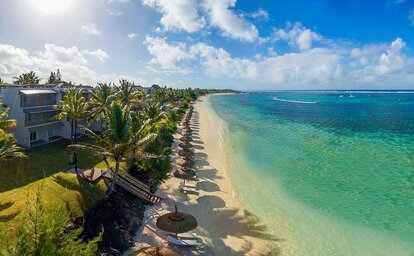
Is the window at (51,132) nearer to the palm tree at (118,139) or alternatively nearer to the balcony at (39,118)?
the balcony at (39,118)

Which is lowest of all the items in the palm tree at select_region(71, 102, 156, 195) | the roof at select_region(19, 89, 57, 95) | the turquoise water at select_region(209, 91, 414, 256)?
the turquoise water at select_region(209, 91, 414, 256)

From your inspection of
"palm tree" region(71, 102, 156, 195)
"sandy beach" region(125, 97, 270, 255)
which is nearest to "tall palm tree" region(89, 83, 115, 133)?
"sandy beach" region(125, 97, 270, 255)

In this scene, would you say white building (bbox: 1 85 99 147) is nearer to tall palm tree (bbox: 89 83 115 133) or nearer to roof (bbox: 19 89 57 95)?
roof (bbox: 19 89 57 95)

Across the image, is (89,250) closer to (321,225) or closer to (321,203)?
(321,225)

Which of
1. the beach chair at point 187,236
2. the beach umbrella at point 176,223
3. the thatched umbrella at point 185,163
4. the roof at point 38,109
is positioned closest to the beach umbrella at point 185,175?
the thatched umbrella at point 185,163

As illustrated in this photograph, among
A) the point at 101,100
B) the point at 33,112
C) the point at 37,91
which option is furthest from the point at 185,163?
the point at 37,91
